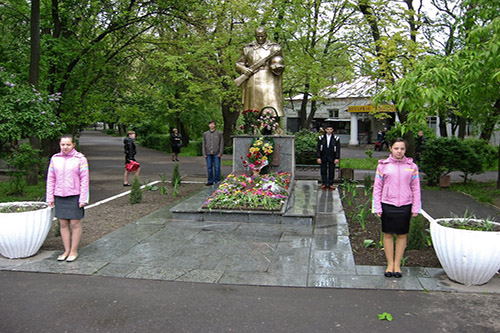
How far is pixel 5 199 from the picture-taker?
36.5ft

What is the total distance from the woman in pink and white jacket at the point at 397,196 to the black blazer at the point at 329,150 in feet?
22.2

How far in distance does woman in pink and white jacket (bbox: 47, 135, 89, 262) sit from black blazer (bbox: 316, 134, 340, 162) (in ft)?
24.9

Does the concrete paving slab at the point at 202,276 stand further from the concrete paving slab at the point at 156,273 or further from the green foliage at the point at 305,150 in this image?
the green foliage at the point at 305,150

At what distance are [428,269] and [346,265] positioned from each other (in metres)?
1.04

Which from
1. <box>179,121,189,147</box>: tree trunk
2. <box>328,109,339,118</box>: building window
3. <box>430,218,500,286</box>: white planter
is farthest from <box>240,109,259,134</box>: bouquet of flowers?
<box>328,109,339,118</box>: building window

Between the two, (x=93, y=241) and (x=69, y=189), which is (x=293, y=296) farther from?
(x=93, y=241)

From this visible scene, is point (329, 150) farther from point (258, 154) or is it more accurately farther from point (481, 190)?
point (481, 190)

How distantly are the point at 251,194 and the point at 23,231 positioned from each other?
179 inches

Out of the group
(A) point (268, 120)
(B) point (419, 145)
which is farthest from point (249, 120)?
(B) point (419, 145)

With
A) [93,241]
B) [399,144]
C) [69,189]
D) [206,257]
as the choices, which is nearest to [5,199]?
[93,241]

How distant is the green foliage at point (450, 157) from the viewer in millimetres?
13766

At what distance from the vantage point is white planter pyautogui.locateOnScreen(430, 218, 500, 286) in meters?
5.07

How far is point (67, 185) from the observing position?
6133mm

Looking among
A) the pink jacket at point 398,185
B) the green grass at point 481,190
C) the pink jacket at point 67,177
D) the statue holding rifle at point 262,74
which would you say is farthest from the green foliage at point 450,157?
the pink jacket at point 67,177
